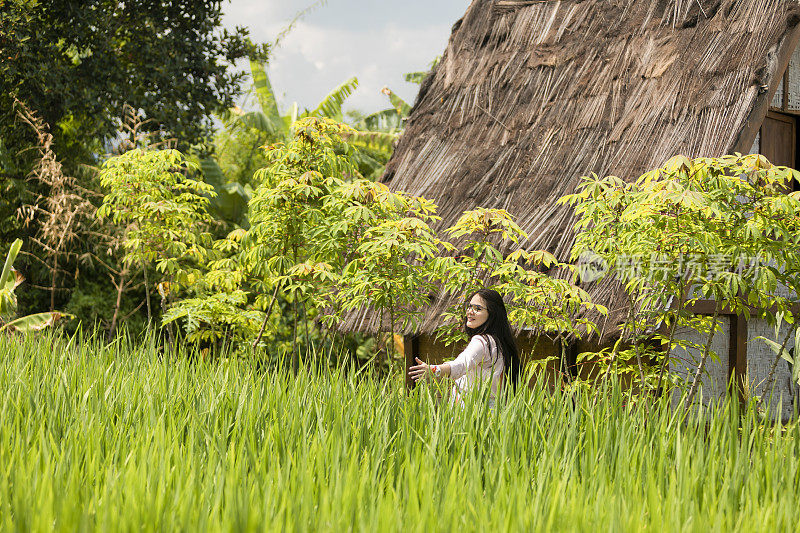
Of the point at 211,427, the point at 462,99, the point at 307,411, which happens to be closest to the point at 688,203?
the point at 307,411

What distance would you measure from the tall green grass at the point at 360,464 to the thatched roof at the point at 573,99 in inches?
88.4

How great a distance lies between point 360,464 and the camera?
2.24m

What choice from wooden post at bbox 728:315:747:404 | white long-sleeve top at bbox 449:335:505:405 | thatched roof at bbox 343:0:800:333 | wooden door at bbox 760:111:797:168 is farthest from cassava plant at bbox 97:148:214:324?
wooden door at bbox 760:111:797:168

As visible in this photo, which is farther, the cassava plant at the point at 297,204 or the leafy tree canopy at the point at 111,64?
the leafy tree canopy at the point at 111,64

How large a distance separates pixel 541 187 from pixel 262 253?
2.08m

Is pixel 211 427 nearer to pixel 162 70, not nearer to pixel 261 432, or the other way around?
pixel 261 432

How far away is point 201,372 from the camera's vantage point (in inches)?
137

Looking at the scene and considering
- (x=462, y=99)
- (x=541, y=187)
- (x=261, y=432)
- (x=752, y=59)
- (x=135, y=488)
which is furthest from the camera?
(x=462, y=99)

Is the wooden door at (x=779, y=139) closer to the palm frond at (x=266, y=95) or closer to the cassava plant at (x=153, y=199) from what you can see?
the cassava plant at (x=153, y=199)

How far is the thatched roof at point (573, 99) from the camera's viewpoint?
201 inches

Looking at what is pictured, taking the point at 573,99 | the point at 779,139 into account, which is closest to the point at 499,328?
the point at 573,99

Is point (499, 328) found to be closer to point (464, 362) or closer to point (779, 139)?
point (464, 362)

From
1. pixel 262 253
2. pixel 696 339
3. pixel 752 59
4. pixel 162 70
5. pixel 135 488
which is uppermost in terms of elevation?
pixel 162 70

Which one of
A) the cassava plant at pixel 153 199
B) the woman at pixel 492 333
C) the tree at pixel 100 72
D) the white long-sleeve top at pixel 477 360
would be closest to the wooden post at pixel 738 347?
the woman at pixel 492 333
